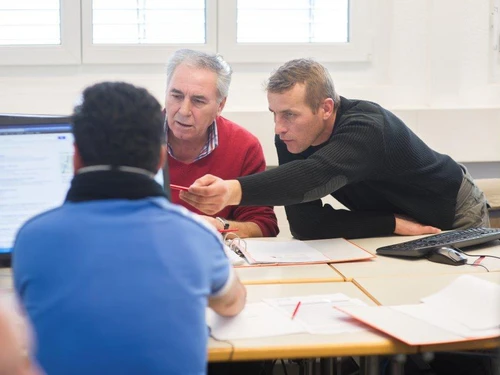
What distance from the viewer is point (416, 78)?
12.4ft

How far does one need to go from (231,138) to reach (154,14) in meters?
1.20

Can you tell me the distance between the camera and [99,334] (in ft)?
3.82

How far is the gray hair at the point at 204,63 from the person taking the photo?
273 cm

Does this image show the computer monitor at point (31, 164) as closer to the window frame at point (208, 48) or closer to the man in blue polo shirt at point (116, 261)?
the man in blue polo shirt at point (116, 261)

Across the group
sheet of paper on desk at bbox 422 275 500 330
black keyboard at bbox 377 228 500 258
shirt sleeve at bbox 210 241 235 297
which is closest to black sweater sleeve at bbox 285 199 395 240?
black keyboard at bbox 377 228 500 258

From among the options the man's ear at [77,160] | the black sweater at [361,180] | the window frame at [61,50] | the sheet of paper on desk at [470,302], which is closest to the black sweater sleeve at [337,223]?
the black sweater at [361,180]

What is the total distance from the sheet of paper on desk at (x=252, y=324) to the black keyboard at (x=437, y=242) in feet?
2.29

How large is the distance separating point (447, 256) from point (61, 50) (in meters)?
2.24

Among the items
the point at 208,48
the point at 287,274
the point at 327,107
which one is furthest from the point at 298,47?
the point at 287,274

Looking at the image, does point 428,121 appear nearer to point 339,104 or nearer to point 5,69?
point 339,104

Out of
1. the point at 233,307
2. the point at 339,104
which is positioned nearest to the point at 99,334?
the point at 233,307

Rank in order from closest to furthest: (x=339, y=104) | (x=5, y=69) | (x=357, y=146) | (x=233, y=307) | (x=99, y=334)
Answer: (x=99, y=334), (x=233, y=307), (x=357, y=146), (x=339, y=104), (x=5, y=69)

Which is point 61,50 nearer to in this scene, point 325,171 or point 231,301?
point 325,171

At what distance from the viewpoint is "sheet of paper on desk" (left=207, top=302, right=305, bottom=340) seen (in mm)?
1549
